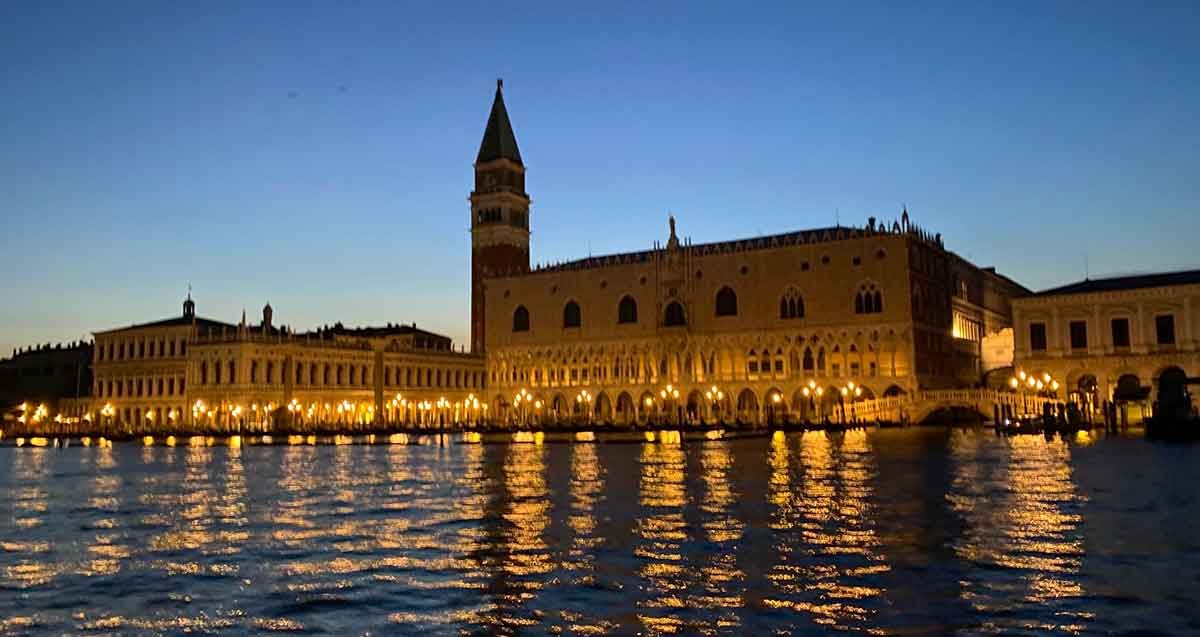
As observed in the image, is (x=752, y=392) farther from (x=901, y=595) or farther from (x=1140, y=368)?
(x=901, y=595)

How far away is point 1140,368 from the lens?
52719 mm

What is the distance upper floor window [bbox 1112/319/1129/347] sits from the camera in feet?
175

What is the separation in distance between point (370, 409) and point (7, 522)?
63565mm

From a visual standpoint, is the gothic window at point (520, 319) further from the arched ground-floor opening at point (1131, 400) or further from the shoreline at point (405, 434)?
the arched ground-floor opening at point (1131, 400)

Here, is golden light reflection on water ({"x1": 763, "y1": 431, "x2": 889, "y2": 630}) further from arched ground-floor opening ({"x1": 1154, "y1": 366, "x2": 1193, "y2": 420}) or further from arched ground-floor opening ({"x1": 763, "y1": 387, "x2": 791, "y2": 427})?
arched ground-floor opening ({"x1": 763, "y1": 387, "x2": 791, "y2": 427})

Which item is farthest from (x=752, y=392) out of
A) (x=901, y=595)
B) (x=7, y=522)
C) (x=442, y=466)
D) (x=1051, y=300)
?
(x=901, y=595)

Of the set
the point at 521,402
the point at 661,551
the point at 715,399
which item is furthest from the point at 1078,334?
the point at 661,551

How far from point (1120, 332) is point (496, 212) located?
2057 inches

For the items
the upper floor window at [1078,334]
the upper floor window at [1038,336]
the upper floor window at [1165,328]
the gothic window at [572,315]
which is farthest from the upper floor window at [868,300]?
the gothic window at [572,315]

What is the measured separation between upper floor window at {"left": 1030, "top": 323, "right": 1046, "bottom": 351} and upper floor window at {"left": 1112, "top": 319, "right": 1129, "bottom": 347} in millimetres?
3369

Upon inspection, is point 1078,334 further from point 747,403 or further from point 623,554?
point 623,554

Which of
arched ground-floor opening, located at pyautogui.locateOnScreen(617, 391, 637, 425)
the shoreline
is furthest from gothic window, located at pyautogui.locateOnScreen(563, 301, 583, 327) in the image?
the shoreline

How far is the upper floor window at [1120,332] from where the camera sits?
53.2 meters

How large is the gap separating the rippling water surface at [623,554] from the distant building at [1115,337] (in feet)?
102
